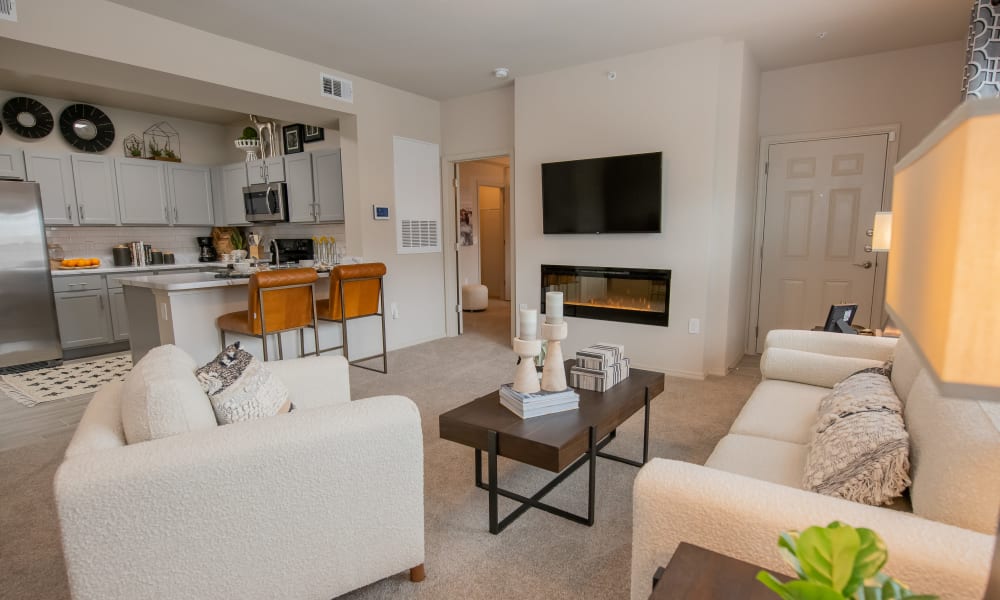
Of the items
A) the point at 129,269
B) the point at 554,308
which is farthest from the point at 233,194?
the point at 554,308

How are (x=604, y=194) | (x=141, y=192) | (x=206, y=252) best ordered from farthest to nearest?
(x=206, y=252) < (x=141, y=192) < (x=604, y=194)

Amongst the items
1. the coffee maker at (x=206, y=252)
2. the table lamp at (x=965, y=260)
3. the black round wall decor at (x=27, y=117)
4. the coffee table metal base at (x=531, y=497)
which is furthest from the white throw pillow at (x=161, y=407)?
the coffee maker at (x=206, y=252)

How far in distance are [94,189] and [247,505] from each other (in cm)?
570

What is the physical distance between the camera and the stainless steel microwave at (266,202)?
5.47 meters

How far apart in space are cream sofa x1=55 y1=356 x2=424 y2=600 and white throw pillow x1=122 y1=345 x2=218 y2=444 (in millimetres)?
58

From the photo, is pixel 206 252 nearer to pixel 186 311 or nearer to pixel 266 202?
pixel 266 202

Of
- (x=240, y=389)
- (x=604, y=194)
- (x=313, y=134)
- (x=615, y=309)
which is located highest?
(x=313, y=134)

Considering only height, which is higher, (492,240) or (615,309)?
(492,240)

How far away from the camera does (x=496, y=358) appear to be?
475 cm

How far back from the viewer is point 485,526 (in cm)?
206

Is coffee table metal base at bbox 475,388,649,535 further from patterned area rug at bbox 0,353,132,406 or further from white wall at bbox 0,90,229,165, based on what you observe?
white wall at bbox 0,90,229,165

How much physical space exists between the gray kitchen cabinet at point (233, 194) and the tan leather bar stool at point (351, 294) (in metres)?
2.81

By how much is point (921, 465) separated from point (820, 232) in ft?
12.6

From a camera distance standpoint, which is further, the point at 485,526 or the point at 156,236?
the point at 156,236
